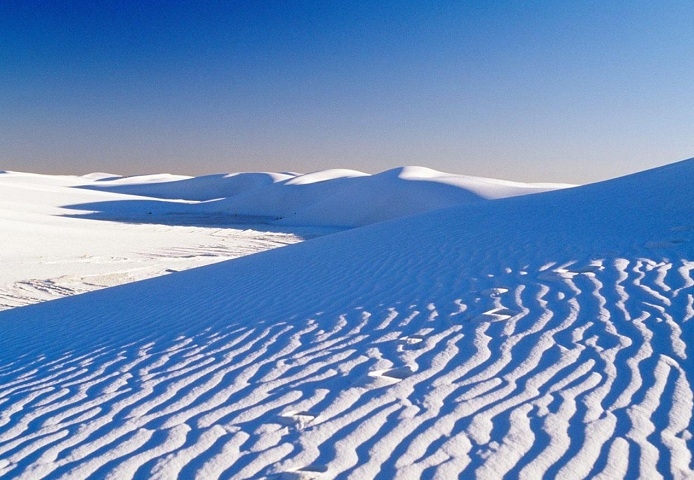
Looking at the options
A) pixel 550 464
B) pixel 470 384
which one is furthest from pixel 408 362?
pixel 550 464

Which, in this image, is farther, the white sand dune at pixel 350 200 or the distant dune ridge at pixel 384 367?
the white sand dune at pixel 350 200

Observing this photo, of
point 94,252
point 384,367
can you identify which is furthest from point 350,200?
point 384,367

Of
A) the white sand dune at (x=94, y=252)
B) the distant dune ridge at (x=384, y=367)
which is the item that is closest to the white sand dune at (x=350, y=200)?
the white sand dune at (x=94, y=252)

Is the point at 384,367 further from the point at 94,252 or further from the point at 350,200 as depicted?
the point at 350,200

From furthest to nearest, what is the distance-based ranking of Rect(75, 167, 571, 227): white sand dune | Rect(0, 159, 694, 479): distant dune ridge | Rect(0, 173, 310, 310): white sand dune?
Rect(75, 167, 571, 227): white sand dune
Rect(0, 173, 310, 310): white sand dune
Rect(0, 159, 694, 479): distant dune ridge

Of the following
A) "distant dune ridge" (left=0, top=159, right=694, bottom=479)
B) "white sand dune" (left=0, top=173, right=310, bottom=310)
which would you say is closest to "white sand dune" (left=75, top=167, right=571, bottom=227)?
"white sand dune" (left=0, top=173, right=310, bottom=310)

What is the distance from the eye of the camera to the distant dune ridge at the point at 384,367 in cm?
342

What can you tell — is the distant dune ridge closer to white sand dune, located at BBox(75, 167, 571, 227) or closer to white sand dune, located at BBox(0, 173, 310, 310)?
white sand dune, located at BBox(0, 173, 310, 310)

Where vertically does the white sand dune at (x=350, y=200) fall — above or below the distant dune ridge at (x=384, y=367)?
above

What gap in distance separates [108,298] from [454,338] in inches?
244

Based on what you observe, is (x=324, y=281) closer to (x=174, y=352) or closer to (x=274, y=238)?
(x=174, y=352)

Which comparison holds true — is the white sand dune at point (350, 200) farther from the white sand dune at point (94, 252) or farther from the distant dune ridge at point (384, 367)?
the distant dune ridge at point (384, 367)

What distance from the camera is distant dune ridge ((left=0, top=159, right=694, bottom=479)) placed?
11.2 ft

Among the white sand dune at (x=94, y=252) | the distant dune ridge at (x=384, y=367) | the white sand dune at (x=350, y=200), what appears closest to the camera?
the distant dune ridge at (x=384, y=367)
